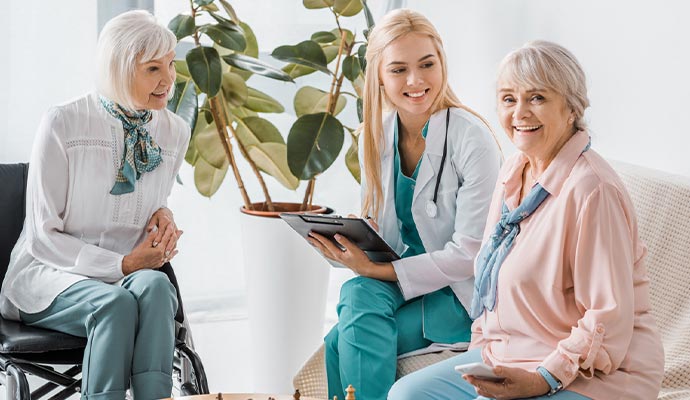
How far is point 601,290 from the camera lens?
166 cm

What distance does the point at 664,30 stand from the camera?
94.7 inches

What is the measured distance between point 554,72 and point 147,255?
116 centimetres

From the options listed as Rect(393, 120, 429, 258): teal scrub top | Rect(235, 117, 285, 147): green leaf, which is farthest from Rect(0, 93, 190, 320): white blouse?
Rect(235, 117, 285, 147): green leaf

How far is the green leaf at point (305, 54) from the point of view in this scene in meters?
3.01

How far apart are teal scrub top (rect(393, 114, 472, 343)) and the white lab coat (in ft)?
0.06

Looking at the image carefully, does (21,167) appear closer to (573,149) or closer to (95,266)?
(95,266)

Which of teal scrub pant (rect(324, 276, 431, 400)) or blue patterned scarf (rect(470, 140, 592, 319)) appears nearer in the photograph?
blue patterned scarf (rect(470, 140, 592, 319))

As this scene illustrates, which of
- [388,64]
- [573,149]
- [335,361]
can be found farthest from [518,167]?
[335,361]

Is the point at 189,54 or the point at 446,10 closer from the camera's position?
the point at 189,54

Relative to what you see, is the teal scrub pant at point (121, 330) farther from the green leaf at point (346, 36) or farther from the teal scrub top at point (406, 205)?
the green leaf at point (346, 36)

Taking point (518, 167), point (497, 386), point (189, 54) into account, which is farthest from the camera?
point (189, 54)

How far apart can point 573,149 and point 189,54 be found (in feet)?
4.92

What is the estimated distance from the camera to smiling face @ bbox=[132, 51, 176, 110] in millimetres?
2387

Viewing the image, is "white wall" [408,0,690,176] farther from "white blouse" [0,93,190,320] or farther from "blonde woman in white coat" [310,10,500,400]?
"white blouse" [0,93,190,320]
